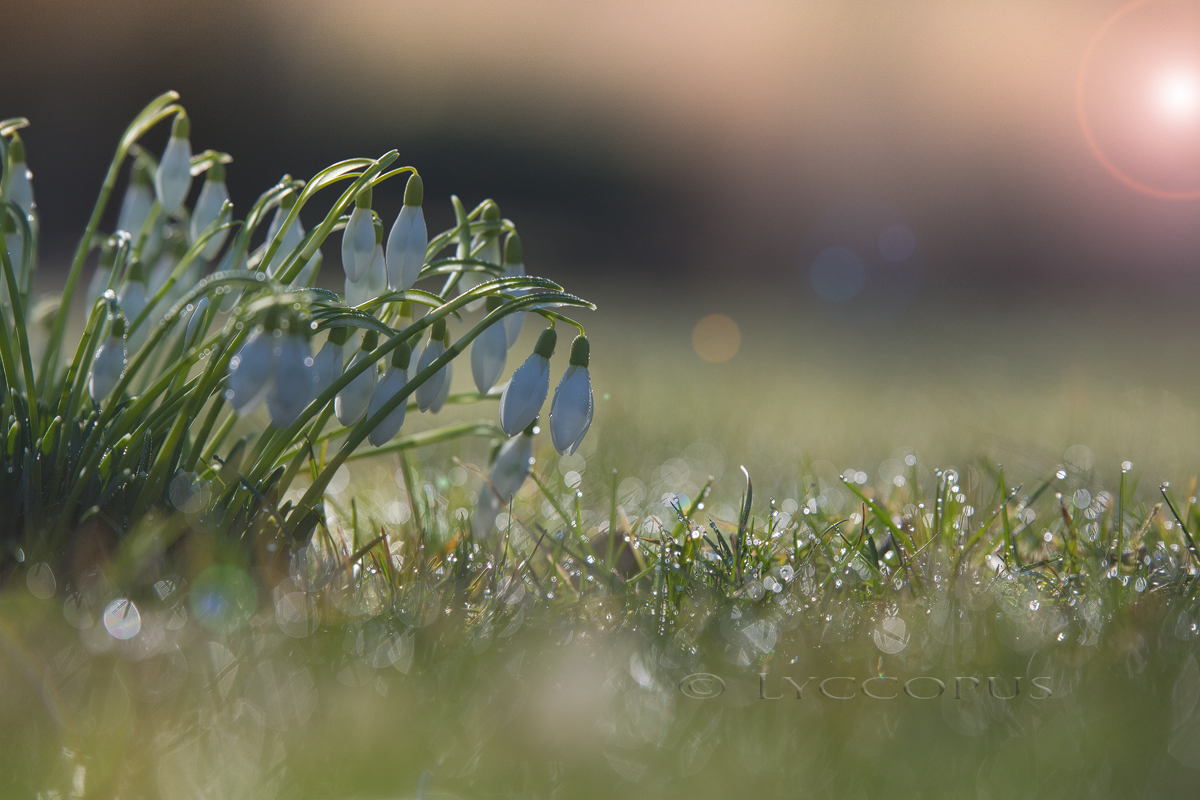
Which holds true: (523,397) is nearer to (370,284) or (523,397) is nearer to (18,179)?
(370,284)

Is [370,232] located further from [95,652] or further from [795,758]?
[795,758]

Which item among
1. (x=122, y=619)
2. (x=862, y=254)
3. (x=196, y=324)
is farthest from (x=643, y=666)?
(x=862, y=254)

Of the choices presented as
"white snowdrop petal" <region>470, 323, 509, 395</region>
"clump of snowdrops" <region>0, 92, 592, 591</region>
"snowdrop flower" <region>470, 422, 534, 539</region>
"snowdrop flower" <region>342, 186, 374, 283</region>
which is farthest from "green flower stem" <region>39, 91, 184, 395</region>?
"snowdrop flower" <region>470, 422, 534, 539</region>

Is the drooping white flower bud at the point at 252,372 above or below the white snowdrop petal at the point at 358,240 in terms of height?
below

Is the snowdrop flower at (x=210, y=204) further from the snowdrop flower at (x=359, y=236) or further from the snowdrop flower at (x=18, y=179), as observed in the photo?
the snowdrop flower at (x=359, y=236)

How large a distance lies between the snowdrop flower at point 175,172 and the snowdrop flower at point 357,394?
22.5 inches

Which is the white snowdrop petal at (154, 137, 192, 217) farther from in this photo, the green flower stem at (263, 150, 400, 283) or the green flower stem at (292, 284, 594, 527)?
the green flower stem at (292, 284, 594, 527)

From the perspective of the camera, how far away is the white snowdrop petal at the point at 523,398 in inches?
54.6

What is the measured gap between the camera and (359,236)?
4.79ft

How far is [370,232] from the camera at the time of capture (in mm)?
1459

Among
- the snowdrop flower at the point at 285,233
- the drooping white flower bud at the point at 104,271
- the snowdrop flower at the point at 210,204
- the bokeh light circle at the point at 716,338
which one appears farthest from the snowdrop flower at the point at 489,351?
the bokeh light circle at the point at 716,338

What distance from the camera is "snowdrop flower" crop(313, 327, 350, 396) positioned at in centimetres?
140

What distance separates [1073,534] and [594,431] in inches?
75.6

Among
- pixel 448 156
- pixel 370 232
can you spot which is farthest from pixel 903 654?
pixel 448 156
